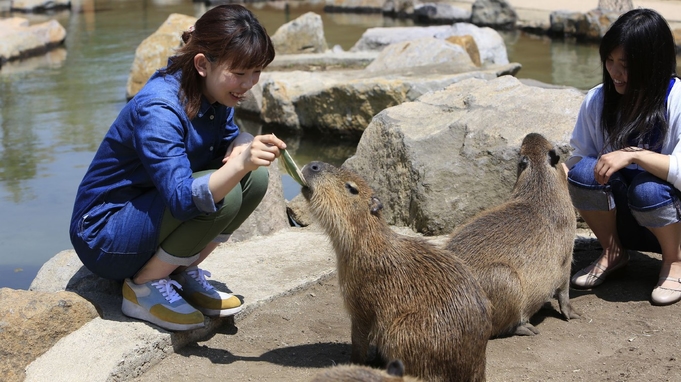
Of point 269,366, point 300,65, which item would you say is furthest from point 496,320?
point 300,65

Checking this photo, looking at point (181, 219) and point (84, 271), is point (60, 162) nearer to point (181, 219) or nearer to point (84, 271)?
point (84, 271)

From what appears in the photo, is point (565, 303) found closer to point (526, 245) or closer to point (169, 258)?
point (526, 245)

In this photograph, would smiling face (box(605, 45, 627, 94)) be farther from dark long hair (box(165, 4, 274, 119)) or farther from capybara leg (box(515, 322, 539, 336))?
dark long hair (box(165, 4, 274, 119))

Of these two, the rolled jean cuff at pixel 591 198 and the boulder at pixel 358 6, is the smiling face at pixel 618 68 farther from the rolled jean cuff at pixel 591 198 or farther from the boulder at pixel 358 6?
the boulder at pixel 358 6

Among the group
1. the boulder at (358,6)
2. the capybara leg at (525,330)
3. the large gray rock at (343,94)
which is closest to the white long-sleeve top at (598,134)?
the capybara leg at (525,330)

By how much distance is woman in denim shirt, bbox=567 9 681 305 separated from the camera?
3.91m

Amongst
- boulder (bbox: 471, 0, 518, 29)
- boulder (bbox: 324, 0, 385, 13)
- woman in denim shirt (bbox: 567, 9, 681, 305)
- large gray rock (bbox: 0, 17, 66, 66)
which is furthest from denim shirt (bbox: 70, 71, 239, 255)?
boulder (bbox: 324, 0, 385, 13)

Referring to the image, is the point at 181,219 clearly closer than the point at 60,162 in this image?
Yes

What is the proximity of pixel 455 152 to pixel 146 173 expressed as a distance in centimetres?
226

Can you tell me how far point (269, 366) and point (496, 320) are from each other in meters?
1.08

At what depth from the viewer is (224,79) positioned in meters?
3.41

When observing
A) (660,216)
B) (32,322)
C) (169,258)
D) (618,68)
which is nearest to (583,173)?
(660,216)

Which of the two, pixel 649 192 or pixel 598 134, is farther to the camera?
pixel 598 134

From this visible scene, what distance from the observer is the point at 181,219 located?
3340 mm
